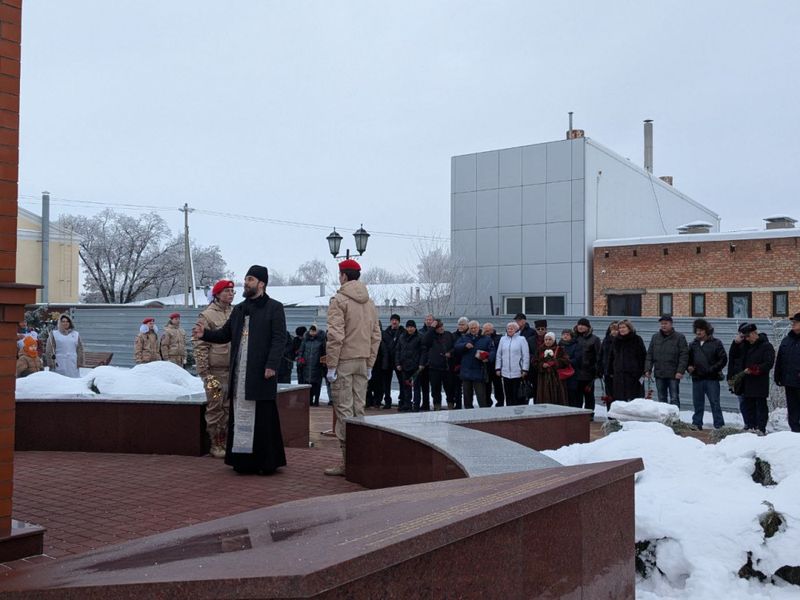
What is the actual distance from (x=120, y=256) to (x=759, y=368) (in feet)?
204

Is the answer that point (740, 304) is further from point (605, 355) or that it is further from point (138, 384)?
point (138, 384)

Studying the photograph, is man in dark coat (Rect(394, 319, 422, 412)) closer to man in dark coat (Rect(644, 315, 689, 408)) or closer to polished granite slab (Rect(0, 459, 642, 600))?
man in dark coat (Rect(644, 315, 689, 408))

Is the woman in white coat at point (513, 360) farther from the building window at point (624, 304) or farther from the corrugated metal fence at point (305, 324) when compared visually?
the building window at point (624, 304)

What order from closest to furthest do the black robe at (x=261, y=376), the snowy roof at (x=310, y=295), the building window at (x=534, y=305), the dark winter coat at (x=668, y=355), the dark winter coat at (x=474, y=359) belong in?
1. the black robe at (x=261, y=376)
2. the dark winter coat at (x=668, y=355)
3. the dark winter coat at (x=474, y=359)
4. the building window at (x=534, y=305)
5. the snowy roof at (x=310, y=295)

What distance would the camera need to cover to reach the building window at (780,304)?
24241mm

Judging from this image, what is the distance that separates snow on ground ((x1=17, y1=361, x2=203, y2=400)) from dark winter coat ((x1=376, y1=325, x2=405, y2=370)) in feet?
15.1

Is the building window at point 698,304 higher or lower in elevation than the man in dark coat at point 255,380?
higher

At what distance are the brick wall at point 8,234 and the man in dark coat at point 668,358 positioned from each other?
33.7 ft

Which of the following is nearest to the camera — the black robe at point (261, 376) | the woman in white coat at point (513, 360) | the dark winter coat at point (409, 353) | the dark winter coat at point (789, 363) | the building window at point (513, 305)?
the black robe at point (261, 376)

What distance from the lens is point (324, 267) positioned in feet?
385

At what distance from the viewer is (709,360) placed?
12.3 m

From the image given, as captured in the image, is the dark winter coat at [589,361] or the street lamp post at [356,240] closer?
the dark winter coat at [589,361]

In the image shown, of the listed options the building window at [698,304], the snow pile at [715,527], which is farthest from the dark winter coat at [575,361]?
the building window at [698,304]

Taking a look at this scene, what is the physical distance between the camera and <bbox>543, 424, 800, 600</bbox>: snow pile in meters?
5.05
